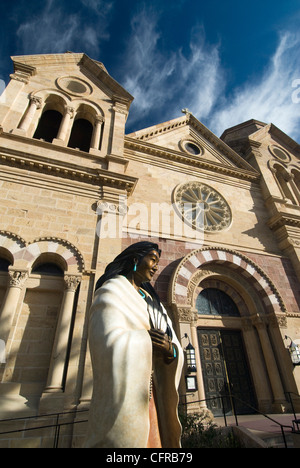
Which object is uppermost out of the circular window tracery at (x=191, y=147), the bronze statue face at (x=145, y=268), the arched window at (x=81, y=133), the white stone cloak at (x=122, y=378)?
the circular window tracery at (x=191, y=147)

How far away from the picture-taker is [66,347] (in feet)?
19.6

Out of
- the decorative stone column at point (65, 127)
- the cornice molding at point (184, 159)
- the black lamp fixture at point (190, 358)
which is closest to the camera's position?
the black lamp fixture at point (190, 358)

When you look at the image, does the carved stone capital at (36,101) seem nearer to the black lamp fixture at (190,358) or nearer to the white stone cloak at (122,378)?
the white stone cloak at (122,378)

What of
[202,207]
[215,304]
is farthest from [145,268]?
[202,207]

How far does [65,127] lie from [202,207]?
22.6 feet

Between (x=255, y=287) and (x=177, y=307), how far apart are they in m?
3.82

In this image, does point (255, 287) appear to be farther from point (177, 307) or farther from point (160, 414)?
point (160, 414)

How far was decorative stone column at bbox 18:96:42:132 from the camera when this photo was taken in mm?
9291

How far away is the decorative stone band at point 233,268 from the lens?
28.2 feet

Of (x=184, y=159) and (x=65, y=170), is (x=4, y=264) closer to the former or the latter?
(x=65, y=170)

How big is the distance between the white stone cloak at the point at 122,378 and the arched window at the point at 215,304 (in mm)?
6778

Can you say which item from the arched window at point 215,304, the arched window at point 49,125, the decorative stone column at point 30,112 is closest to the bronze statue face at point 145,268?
the arched window at point 215,304

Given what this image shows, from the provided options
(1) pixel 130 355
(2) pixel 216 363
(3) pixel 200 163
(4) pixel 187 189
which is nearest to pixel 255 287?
(2) pixel 216 363
